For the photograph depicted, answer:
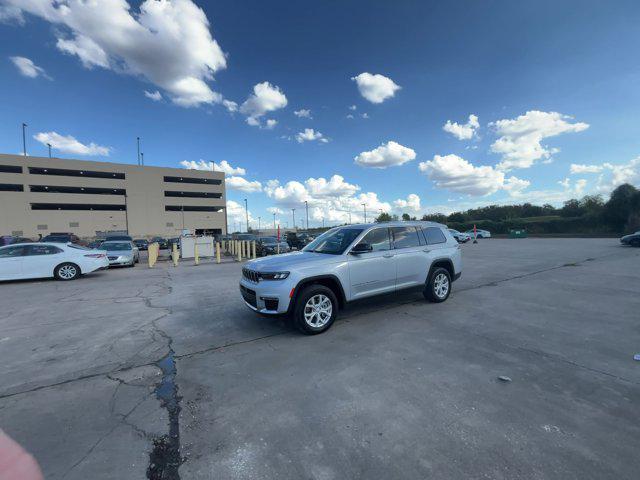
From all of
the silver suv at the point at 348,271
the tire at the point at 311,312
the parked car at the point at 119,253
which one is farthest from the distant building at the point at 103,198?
the tire at the point at 311,312

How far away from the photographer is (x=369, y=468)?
2.13m

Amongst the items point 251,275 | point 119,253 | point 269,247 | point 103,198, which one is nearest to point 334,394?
point 251,275

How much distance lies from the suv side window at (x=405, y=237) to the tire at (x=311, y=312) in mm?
1850

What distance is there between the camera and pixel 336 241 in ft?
19.4

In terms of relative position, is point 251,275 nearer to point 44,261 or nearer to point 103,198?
point 44,261

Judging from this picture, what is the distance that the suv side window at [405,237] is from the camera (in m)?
5.97

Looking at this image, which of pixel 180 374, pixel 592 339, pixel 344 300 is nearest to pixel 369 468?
pixel 180 374

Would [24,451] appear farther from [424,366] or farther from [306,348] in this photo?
[424,366]

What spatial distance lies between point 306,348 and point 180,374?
1643 mm

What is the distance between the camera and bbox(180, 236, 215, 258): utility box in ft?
66.5

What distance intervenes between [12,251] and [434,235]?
13624 mm

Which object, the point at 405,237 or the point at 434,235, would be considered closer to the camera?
the point at 405,237

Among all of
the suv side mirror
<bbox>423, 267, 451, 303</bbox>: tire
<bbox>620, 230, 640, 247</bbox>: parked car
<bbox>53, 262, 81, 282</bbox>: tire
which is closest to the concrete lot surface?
<bbox>423, 267, 451, 303</bbox>: tire

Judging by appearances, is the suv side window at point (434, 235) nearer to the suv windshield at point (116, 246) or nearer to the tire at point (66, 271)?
the tire at point (66, 271)
